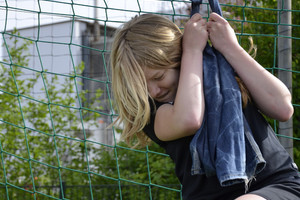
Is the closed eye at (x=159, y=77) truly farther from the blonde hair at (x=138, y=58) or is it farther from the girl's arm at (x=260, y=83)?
the girl's arm at (x=260, y=83)

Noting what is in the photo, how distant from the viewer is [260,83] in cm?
144

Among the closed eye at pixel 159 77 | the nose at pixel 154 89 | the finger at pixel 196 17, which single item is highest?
the finger at pixel 196 17

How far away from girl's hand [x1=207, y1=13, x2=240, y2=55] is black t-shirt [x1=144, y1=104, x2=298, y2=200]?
215 millimetres

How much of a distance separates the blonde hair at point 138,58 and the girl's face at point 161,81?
2 cm

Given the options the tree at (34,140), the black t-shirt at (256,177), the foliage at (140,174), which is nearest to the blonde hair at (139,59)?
the black t-shirt at (256,177)

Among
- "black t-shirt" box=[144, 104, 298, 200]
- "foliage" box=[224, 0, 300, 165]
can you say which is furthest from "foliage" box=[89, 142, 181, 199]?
"black t-shirt" box=[144, 104, 298, 200]

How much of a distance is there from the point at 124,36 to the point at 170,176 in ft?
8.68

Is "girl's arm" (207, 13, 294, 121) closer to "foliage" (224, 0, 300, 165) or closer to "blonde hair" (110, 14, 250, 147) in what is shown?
"blonde hair" (110, 14, 250, 147)

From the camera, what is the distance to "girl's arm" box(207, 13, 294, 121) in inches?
56.3

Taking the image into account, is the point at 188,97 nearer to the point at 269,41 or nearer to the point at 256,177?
the point at 256,177

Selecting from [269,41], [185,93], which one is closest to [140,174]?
[269,41]

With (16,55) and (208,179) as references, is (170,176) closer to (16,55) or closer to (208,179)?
(16,55)

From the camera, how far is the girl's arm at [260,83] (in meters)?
1.43

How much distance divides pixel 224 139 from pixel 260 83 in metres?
0.23
